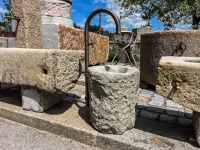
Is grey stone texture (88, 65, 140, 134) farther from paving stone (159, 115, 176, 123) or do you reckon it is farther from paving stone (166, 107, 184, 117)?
paving stone (166, 107, 184, 117)

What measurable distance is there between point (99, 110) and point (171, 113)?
122cm

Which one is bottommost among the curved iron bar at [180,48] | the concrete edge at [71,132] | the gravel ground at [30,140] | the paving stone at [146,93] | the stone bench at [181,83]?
the gravel ground at [30,140]

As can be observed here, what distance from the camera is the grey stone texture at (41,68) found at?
2.26m

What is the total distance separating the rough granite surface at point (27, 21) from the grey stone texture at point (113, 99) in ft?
5.22

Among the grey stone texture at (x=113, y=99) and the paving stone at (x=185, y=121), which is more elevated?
the grey stone texture at (x=113, y=99)

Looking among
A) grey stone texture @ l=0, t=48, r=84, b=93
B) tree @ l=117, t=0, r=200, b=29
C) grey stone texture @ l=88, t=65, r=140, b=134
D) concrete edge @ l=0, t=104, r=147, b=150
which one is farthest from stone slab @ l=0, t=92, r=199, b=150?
tree @ l=117, t=0, r=200, b=29

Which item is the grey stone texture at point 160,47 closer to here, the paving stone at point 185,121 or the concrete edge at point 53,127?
the paving stone at point 185,121

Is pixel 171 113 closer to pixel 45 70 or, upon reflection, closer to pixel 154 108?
pixel 154 108

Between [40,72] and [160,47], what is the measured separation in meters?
2.41

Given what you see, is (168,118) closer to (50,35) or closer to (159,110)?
(159,110)

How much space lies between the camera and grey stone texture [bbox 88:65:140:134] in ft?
6.59

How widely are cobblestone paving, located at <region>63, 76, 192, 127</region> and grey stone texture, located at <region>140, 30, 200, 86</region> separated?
560mm

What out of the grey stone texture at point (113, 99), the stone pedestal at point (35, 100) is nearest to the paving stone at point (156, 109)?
the grey stone texture at point (113, 99)

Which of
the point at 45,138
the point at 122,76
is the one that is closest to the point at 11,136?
the point at 45,138
